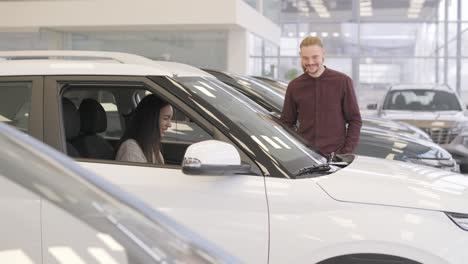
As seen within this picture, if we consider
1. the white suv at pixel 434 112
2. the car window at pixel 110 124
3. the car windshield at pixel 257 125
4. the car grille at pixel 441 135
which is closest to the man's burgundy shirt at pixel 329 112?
the car window at pixel 110 124

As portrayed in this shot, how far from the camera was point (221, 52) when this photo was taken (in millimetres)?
15000

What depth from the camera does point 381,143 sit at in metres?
6.39

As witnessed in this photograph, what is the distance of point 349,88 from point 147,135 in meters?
1.63

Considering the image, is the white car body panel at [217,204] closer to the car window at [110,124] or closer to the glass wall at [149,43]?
the car window at [110,124]

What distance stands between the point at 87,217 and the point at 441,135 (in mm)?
9533

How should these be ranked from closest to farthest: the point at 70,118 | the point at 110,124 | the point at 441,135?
the point at 70,118
the point at 110,124
the point at 441,135

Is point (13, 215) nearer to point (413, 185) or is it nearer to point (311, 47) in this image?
point (413, 185)

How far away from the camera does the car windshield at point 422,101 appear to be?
1196 cm

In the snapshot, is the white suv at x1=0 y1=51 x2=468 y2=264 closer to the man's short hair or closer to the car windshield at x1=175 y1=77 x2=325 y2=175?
the car windshield at x1=175 y1=77 x2=325 y2=175

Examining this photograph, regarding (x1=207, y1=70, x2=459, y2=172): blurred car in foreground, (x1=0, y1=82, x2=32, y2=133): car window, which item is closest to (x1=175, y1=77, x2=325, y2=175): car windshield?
(x1=0, y1=82, x2=32, y2=133): car window

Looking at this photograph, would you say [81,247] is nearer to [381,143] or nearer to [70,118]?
[70,118]

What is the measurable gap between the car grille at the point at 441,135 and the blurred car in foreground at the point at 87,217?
29.9ft

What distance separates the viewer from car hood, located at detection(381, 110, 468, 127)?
33.9ft

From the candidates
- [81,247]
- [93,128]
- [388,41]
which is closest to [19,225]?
[81,247]
